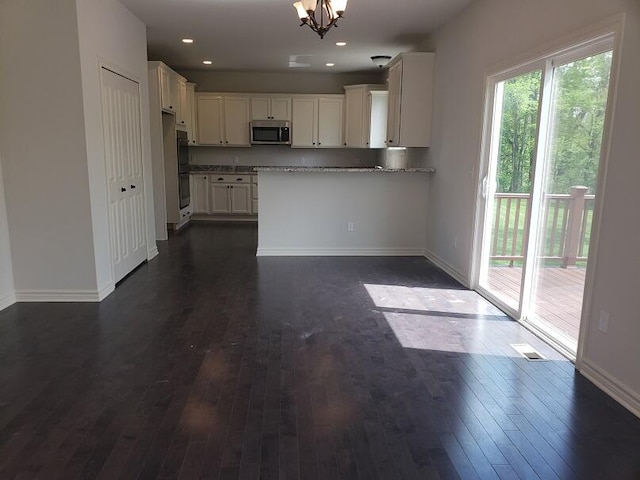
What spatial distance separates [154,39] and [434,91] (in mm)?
3712

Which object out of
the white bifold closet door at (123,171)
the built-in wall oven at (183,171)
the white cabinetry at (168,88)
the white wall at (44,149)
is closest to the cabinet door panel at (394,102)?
the white bifold closet door at (123,171)

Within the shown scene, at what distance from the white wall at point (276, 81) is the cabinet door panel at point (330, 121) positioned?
1.25 feet

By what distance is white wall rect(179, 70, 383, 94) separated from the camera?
888cm

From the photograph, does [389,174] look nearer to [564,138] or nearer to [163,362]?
[564,138]

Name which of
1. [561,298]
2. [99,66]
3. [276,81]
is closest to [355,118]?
[276,81]

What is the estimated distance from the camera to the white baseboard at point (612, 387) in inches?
96.9

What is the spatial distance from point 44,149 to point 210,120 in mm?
5070

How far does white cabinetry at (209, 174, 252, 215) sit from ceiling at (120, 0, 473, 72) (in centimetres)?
199

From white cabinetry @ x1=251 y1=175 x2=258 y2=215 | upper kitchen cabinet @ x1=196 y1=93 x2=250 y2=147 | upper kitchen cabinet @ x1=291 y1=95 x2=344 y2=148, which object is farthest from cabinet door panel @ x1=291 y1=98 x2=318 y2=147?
white cabinetry @ x1=251 y1=175 x2=258 y2=215

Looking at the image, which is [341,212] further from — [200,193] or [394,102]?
[200,193]

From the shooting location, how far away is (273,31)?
5730 mm

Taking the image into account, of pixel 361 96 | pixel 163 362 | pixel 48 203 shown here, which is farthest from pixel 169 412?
pixel 361 96

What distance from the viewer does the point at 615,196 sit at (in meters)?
2.60

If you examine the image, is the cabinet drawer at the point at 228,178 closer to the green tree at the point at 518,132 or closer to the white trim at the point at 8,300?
the white trim at the point at 8,300
